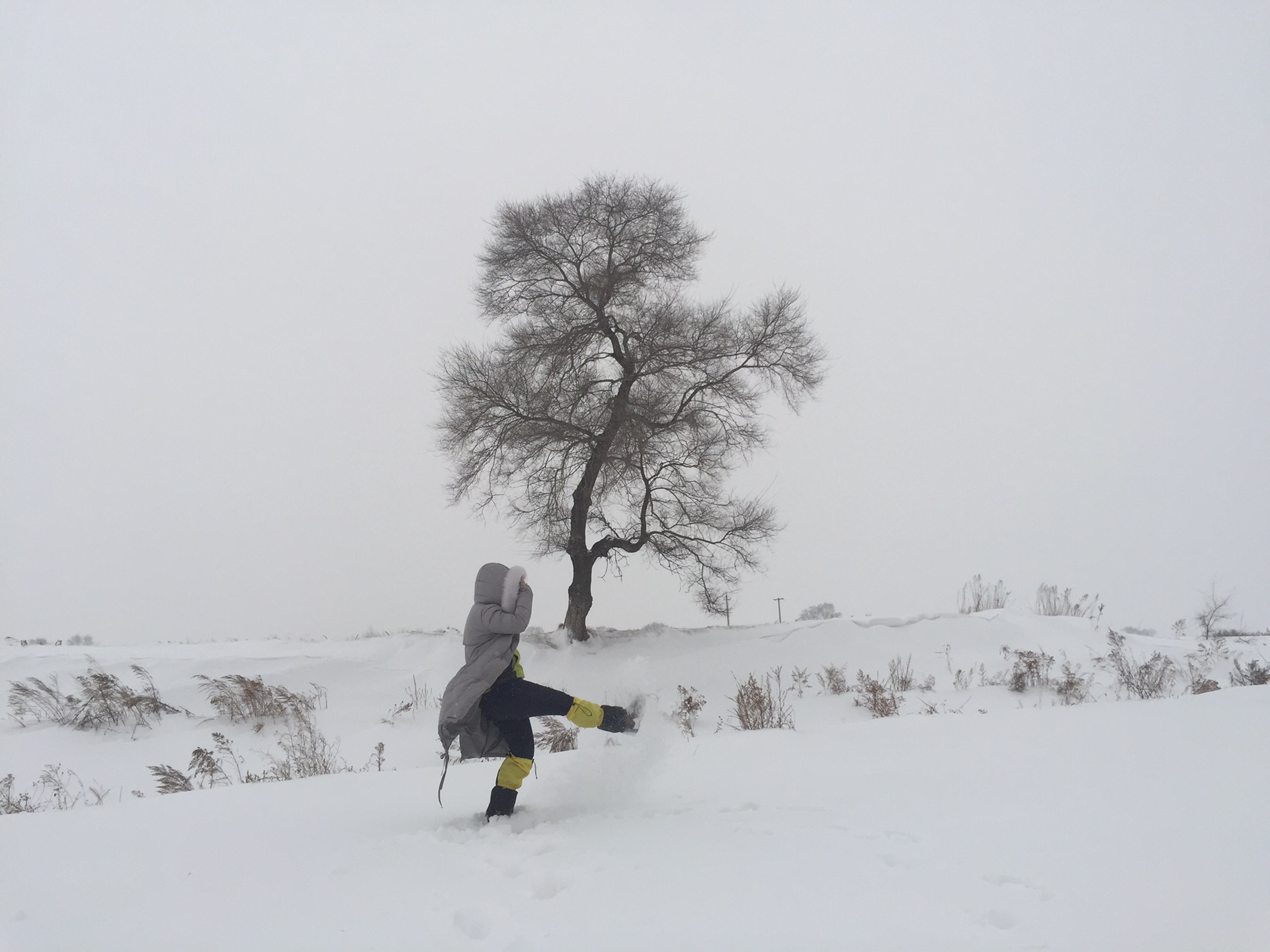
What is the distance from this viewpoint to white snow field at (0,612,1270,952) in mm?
2955

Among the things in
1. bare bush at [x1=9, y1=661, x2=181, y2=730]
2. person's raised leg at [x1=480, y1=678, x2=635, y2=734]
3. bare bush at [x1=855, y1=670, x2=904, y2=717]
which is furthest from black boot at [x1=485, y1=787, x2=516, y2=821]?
bare bush at [x1=9, y1=661, x2=181, y2=730]

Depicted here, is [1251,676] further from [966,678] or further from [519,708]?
[519,708]

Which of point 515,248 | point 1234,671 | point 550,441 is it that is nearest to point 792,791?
point 1234,671

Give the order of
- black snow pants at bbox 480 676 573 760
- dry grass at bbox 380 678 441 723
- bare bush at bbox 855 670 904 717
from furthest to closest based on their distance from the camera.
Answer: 1. dry grass at bbox 380 678 441 723
2. bare bush at bbox 855 670 904 717
3. black snow pants at bbox 480 676 573 760

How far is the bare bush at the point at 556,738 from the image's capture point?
799 centimetres

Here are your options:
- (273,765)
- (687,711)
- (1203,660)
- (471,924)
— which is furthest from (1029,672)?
(273,765)

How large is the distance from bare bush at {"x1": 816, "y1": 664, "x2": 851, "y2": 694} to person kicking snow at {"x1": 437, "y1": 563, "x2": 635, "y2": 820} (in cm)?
666

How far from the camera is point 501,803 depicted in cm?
452

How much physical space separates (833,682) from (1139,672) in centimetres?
359

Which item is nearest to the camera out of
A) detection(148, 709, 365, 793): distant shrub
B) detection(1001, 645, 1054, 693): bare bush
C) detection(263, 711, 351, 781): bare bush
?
detection(148, 709, 365, 793): distant shrub

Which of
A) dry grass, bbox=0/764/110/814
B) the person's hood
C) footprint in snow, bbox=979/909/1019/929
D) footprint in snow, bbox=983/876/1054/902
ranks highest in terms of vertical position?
the person's hood

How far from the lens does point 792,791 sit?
480cm

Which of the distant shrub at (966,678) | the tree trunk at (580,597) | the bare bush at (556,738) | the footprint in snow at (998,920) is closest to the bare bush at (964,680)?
the distant shrub at (966,678)

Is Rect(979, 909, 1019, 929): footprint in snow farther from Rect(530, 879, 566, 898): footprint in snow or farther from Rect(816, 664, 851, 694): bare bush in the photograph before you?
Rect(816, 664, 851, 694): bare bush
